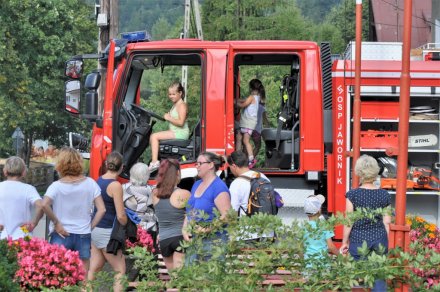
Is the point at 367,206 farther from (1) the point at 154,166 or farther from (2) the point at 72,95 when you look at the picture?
Result: (2) the point at 72,95

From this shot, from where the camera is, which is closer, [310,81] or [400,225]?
[400,225]

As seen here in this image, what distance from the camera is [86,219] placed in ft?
32.1

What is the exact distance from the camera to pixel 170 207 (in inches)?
380

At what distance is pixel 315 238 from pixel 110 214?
3388 mm

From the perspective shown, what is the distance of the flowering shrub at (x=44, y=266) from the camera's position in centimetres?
805

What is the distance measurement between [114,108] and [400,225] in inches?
236

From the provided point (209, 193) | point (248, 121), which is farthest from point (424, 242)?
point (248, 121)

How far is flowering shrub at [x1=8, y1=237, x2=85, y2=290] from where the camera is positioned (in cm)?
805

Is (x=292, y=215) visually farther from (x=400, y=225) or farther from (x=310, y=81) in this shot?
(x=400, y=225)

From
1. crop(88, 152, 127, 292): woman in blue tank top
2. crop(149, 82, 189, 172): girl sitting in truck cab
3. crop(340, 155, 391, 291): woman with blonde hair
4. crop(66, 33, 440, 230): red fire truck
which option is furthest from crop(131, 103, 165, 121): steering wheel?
crop(340, 155, 391, 291): woman with blonde hair

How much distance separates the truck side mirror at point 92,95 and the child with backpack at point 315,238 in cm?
428

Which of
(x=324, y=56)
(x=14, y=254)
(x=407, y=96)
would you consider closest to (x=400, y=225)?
(x=407, y=96)

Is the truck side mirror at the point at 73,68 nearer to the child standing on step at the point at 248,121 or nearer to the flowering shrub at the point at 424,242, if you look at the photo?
the child standing on step at the point at 248,121

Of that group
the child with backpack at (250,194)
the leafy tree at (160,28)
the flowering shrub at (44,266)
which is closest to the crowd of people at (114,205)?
the flowering shrub at (44,266)
